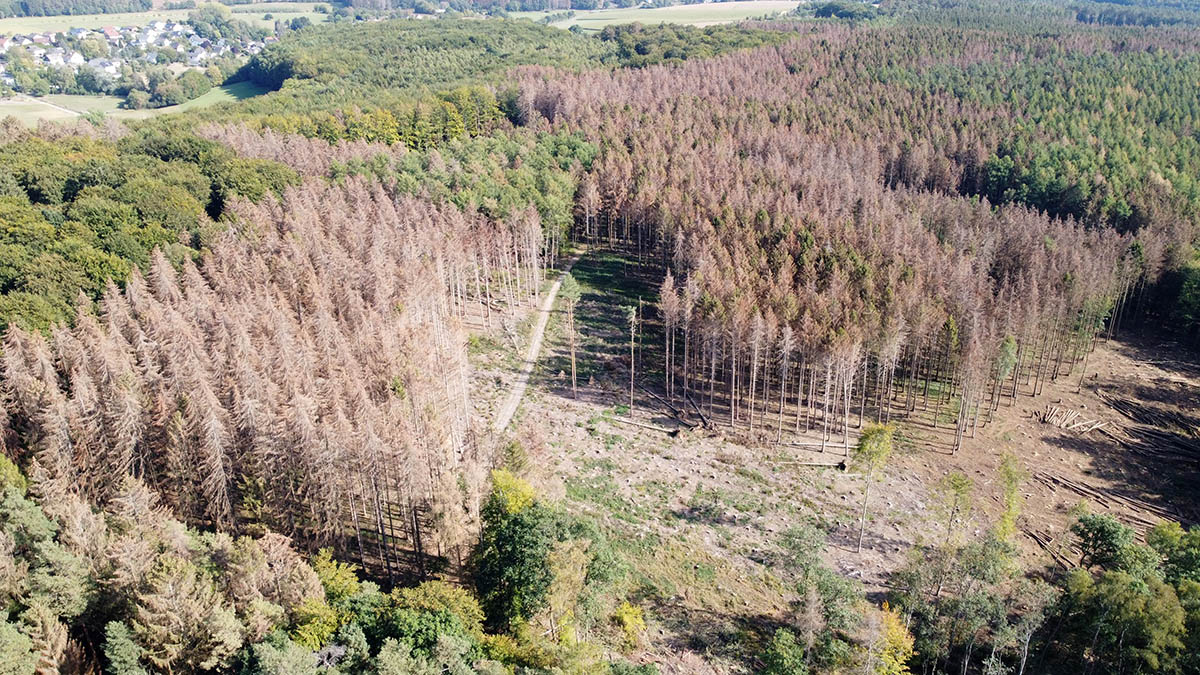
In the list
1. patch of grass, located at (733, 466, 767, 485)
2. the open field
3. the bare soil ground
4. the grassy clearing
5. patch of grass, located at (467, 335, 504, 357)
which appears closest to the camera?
the bare soil ground

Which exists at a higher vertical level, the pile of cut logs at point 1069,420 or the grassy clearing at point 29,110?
the grassy clearing at point 29,110

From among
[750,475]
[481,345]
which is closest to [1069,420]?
[750,475]

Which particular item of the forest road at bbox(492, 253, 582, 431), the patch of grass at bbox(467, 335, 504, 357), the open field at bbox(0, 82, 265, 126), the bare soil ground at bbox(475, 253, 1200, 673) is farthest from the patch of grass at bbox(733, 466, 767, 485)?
the open field at bbox(0, 82, 265, 126)

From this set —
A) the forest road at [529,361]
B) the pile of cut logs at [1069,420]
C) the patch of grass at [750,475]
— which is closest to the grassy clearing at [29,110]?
the forest road at [529,361]

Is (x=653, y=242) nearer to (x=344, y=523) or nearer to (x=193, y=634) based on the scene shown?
(x=344, y=523)

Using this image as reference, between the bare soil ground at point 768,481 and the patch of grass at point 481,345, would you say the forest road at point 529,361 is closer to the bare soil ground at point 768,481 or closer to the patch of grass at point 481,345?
the bare soil ground at point 768,481

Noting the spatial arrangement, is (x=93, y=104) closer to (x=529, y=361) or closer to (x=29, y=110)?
(x=29, y=110)

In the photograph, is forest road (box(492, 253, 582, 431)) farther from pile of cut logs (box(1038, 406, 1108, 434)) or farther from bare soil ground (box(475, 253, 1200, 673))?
pile of cut logs (box(1038, 406, 1108, 434))
